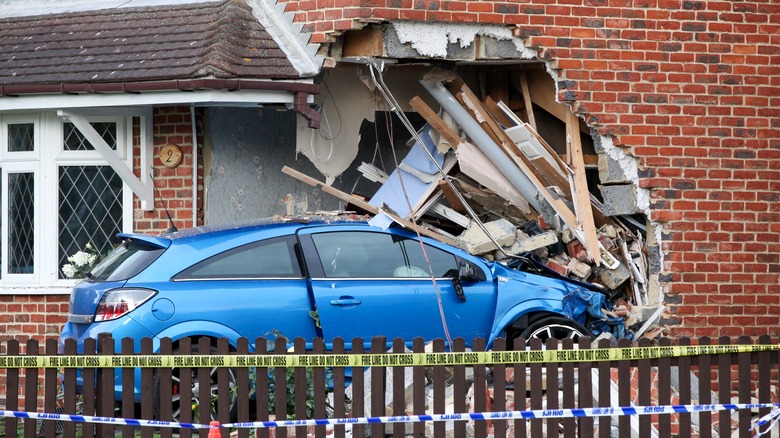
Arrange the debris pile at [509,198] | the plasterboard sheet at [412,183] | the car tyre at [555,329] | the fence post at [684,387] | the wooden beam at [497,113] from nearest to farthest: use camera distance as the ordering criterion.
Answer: the fence post at [684,387] < the car tyre at [555,329] < the debris pile at [509,198] < the plasterboard sheet at [412,183] < the wooden beam at [497,113]

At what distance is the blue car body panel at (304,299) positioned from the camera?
8.41 m

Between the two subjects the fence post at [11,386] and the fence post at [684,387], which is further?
the fence post at [684,387]

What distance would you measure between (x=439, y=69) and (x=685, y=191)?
252 centimetres

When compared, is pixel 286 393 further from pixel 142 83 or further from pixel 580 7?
pixel 580 7

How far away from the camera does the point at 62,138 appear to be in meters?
11.1

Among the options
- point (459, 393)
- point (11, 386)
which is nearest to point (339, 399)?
point (459, 393)

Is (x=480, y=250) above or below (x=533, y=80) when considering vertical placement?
below

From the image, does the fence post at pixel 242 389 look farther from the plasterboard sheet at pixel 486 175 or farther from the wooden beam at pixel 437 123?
the wooden beam at pixel 437 123

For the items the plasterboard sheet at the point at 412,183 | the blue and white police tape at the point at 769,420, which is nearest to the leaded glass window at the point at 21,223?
the plasterboard sheet at the point at 412,183

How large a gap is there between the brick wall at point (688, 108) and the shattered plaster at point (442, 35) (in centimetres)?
9

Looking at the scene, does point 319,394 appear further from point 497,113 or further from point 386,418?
point 497,113

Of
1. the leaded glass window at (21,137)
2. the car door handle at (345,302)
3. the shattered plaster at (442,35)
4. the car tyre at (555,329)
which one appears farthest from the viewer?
the leaded glass window at (21,137)

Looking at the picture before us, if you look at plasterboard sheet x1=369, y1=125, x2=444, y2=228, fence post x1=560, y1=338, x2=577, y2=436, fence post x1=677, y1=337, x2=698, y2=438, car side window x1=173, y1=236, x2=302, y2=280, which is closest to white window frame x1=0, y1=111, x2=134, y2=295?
plasterboard sheet x1=369, y1=125, x2=444, y2=228

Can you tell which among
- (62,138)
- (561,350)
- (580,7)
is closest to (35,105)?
(62,138)
